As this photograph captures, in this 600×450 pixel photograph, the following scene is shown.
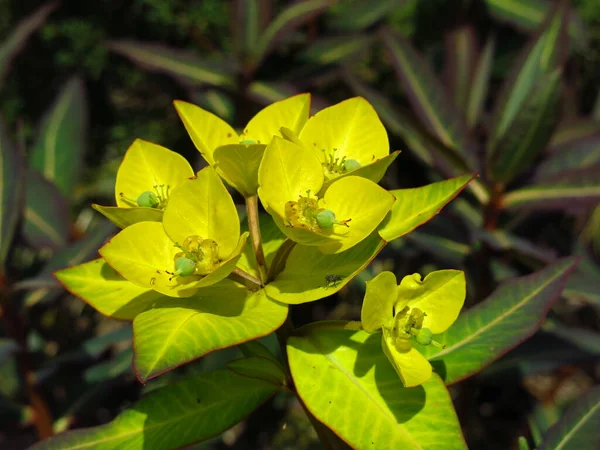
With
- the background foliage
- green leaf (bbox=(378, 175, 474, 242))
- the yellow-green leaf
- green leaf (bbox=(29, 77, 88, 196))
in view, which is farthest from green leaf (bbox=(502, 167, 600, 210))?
green leaf (bbox=(29, 77, 88, 196))

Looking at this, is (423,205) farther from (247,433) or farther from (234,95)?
(234,95)

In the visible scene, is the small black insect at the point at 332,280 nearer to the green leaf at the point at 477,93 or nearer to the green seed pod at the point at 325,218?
the green seed pod at the point at 325,218

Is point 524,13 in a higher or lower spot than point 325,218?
lower

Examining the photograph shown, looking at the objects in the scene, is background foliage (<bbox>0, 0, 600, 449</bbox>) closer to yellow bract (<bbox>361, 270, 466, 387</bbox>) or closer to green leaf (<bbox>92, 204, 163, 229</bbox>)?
yellow bract (<bbox>361, 270, 466, 387</bbox>)

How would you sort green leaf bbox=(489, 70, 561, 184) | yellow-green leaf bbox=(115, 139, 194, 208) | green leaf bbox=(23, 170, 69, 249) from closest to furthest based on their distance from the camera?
yellow-green leaf bbox=(115, 139, 194, 208) → green leaf bbox=(489, 70, 561, 184) → green leaf bbox=(23, 170, 69, 249)

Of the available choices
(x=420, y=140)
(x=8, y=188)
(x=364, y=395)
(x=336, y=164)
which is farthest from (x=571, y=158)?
(x=8, y=188)

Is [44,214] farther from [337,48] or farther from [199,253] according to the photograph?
[199,253]
